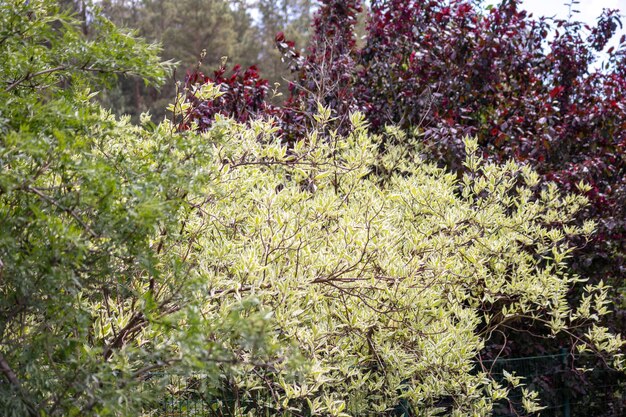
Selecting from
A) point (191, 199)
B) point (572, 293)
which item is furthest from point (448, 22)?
point (191, 199)

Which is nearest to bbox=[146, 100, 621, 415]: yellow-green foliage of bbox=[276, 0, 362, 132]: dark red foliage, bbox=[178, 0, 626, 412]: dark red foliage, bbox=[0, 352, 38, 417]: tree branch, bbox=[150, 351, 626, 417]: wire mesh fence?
bbox=[0, 352, 38, 417]: tree branch

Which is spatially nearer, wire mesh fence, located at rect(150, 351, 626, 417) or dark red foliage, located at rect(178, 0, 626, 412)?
wire mesh fence, located at rect(150, 351, 626, 417)

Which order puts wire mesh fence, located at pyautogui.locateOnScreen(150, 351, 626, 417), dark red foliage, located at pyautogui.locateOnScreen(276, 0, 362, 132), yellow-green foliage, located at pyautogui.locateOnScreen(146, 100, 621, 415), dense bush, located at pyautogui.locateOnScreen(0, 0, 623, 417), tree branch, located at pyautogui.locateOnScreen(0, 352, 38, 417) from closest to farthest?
dense bush, located at pyautogui.locateOnScreen(0, 0, 623, 417) < tree branch, located at pyautogui.locateOnScreen(0, 352, 38, 417) < yellow-green foliage, located at pyautogui.locateOnScreen(146, 100, 621, 415) < wire mesh fence, located at pyautogui.locateOnScreen(150, 351, 626, 417) < dark red foliage, located at pyautogui.locateOnScreen(276, 0, 362, 132)

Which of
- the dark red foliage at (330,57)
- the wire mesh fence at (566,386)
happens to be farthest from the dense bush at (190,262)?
the dark red foliage at (330,57)

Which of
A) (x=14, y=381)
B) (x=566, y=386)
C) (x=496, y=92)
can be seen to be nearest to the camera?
(x=14, y=381)

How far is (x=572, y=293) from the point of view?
5891mm

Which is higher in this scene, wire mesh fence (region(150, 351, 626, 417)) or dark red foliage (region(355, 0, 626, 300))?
dark red foliage (region(355, 0, 626, 300))

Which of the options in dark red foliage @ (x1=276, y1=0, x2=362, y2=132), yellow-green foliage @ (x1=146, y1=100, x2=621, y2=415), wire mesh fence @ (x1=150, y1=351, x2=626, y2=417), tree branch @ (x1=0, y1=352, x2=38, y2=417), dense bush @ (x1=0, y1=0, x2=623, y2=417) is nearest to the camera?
dense bush @ (x1=0, y1=0, x2=623, y2=417)

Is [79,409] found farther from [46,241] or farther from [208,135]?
[208,135]

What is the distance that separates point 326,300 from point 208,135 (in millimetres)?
1294

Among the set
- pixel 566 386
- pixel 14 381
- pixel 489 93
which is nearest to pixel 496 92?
pixel 489 93

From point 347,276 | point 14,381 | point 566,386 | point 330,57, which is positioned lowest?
point 566,386

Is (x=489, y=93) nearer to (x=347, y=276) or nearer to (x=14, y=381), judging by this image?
(x=347, y=276)

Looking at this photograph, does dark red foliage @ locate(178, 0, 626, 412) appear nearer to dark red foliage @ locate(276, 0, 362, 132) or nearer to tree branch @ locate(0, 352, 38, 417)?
dark red foliage @ locate(276, 0, 362, 132)
